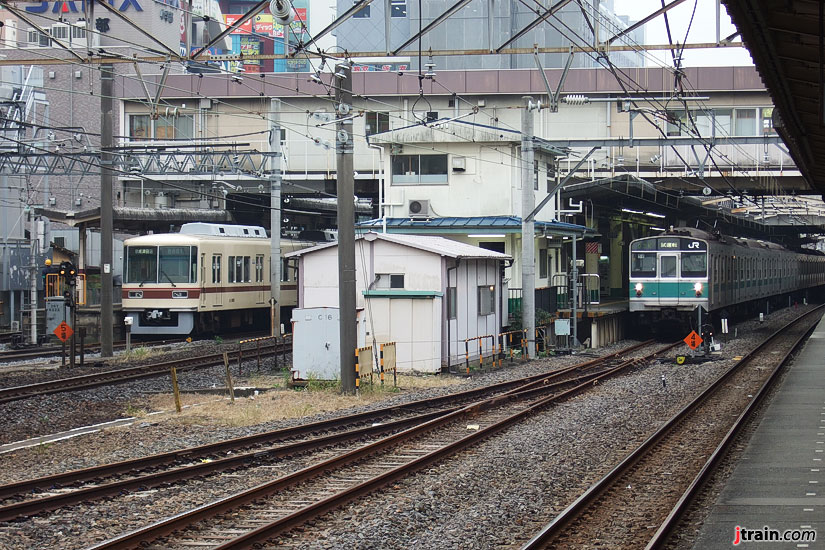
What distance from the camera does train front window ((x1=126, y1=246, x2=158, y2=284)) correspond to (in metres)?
25.5

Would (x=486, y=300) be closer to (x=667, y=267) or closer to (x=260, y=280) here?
(x=667, y=267)

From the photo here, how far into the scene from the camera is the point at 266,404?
48.6 feet

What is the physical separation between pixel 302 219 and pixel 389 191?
483 inches

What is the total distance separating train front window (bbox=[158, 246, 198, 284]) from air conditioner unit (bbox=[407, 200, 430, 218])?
579cm

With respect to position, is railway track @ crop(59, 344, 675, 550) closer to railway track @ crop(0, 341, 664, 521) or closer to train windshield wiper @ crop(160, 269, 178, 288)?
railway track @ crop(0, 341, 664, 521)

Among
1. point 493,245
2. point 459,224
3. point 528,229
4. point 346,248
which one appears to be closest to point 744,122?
point 493,245

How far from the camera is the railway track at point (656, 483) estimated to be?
759cm

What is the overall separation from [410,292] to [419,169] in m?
8.79

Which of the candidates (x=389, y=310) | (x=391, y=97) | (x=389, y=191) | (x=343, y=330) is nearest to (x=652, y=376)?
(x=389, y=310)

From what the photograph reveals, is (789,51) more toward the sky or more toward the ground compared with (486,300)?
more toward the sky

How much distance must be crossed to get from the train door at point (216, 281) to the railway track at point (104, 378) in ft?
13.0

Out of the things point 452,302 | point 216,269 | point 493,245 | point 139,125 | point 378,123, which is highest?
point 139,125

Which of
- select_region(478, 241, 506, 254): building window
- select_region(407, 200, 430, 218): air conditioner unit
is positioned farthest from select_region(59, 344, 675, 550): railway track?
select_region(407, 200, 430, 218): air conditioner unit

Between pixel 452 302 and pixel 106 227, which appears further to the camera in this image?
pixel 106 227
